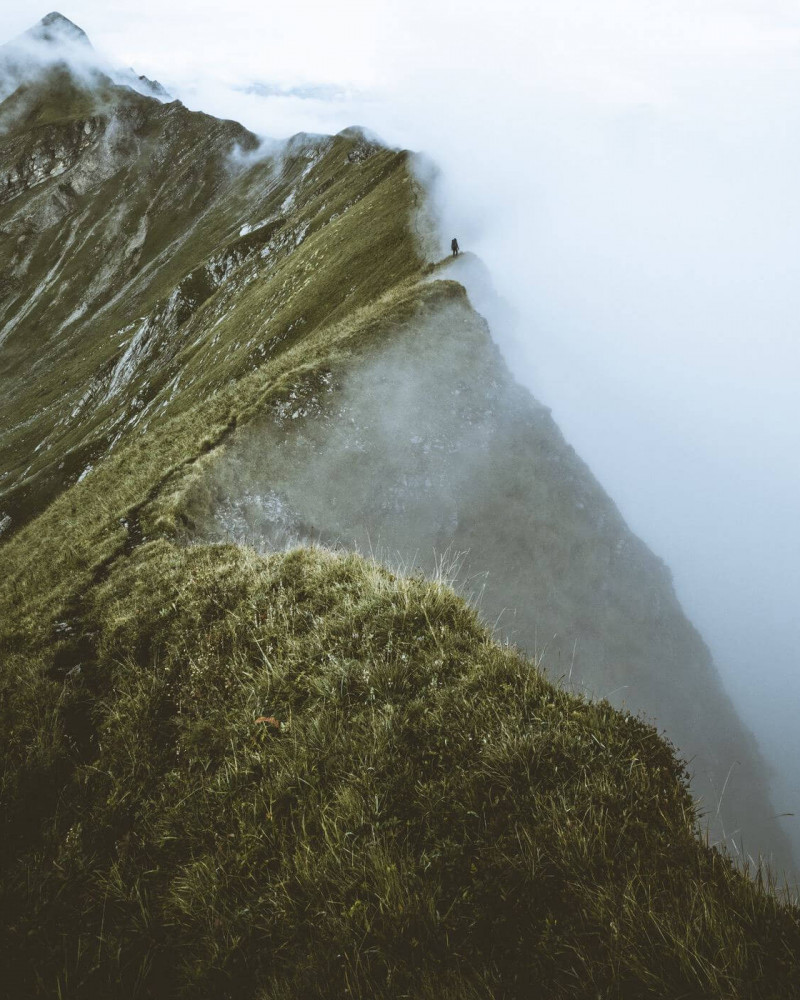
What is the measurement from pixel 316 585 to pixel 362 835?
3521mm

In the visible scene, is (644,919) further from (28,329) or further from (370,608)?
(28,329)

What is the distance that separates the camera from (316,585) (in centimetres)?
671

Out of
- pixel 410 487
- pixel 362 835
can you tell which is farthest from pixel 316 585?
pixel 410 487

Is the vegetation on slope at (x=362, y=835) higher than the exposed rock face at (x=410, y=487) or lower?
lower

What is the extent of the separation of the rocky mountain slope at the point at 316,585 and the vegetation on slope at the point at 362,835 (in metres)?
0.04

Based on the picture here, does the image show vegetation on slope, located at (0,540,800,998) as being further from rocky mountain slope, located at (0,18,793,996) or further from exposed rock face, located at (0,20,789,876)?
exposed rock face, located at (0,20,789,876)

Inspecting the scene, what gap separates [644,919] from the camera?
2816 mm

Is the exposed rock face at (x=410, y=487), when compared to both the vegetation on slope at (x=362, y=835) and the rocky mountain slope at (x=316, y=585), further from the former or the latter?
the vegetation on slope at (x=362, y=835)

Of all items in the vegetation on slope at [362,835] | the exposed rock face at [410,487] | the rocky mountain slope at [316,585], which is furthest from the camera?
the exposed rock face at [410,487]

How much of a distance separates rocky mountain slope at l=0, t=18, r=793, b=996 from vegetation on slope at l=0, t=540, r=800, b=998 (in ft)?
0.13

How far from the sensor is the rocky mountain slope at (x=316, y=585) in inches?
161

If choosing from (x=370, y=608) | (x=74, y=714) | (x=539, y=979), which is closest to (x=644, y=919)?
(x=539, y=979)

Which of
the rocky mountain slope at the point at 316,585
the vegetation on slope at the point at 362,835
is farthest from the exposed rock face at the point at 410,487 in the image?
the vegetation on slope at the point at 362,835

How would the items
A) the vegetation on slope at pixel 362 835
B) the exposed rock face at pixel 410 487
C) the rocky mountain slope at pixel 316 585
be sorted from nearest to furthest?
the vegetation on slope at pixel 362 835
the rocky mountain slope at pixel 316 585
the exposed rock face at pixel 410 487
